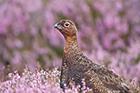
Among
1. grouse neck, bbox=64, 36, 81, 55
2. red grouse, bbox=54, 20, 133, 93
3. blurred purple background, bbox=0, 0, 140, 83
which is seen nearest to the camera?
red grouse, bbox=54, 20, 133, 93

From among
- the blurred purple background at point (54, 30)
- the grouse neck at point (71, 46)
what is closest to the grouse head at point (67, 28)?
the grouse neck at point (71, 46)

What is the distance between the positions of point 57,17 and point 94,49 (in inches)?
57.0

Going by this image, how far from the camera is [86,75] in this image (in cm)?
639

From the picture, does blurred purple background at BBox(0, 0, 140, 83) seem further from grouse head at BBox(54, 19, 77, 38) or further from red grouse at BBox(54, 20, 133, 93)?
red grouse at BBox(54, 20, 133, 93)

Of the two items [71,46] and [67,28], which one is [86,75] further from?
[67,28]

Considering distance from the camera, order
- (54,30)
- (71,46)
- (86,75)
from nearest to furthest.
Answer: (86,75)
(71,46)
(54,30)

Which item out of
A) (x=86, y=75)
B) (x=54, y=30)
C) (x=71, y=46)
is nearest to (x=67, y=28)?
(x=71, y=46)

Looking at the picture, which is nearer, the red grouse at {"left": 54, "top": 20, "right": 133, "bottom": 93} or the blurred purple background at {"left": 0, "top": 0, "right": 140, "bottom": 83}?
the red grouse at {"left": 54, "top": 20, "right": 133, "bottom": 93}

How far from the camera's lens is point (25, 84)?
6.26 meters

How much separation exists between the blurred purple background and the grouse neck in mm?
6166

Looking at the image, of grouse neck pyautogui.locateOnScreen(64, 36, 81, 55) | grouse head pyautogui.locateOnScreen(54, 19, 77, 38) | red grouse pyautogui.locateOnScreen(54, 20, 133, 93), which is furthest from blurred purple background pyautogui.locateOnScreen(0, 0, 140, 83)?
red grouse pyautogui.locateOnScreen(54, 20, 133, 93)

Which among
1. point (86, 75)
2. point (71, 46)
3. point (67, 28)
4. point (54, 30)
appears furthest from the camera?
point (54, 30)

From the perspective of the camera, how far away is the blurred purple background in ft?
44.5

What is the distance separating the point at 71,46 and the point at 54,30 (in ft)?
23.6
